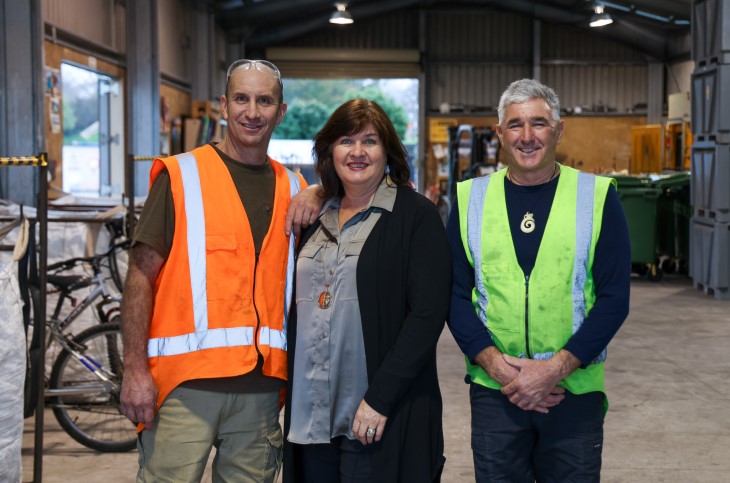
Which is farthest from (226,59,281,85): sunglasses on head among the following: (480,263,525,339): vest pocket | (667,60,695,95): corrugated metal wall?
(667,60,695,95): corrugated metal wall

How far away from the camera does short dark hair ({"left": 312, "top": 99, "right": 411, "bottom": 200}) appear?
8.13ft

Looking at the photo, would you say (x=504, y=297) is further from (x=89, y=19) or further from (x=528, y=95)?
(x=89, y=19)

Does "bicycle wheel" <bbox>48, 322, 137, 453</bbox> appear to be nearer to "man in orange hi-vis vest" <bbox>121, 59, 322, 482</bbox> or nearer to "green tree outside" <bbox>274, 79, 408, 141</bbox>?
"man in orange hi-vis vest" <bbox>121, 59, 322, 482</bbox>

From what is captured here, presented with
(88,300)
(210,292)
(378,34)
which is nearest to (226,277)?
(210,292)

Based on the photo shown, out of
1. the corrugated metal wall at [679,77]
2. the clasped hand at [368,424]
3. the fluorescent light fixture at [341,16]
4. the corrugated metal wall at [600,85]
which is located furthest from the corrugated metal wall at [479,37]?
the clasped hand at [368,424]

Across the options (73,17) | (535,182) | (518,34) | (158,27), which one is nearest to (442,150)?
(518,34)

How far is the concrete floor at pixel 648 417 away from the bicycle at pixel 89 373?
0.12 m

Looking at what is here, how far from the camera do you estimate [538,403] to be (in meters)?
2.46

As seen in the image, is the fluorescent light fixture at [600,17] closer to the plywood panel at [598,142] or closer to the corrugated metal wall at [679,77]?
the corrugated metal wall at [679,77]

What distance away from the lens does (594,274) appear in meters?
2.51

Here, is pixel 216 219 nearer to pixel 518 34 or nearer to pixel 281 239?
pixel 281 239

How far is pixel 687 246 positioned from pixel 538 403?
10.5m

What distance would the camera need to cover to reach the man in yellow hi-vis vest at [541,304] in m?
2.47

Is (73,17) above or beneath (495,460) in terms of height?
above
